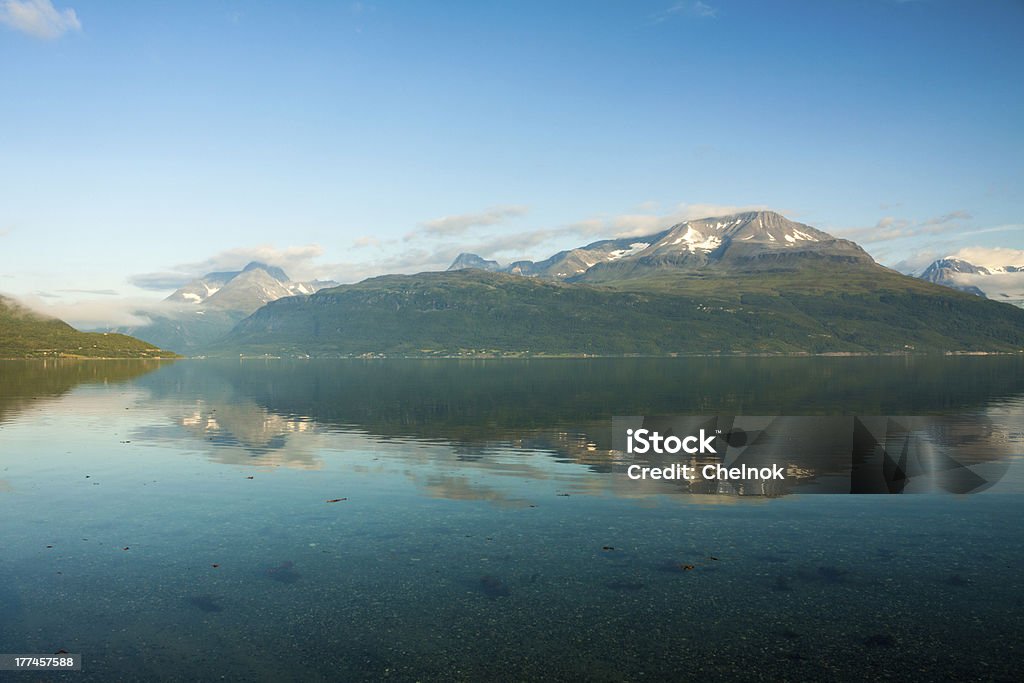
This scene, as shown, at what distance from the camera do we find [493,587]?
2502cm

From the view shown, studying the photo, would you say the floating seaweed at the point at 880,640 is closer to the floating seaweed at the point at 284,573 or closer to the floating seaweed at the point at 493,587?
the floating seaweed at the point at 493,587

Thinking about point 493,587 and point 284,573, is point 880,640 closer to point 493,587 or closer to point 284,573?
point 493,587

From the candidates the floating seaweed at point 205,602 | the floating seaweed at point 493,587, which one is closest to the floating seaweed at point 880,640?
the floating seaweed at point 493,587

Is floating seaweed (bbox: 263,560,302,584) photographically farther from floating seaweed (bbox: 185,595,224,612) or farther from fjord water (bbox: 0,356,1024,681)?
floating seaweed (bbox: 185,595,224,612)

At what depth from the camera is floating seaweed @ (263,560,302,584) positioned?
25.9m

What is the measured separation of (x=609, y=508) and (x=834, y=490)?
1529 centimetres

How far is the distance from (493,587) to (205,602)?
32.6 feet

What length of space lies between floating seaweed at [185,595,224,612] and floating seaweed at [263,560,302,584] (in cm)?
260

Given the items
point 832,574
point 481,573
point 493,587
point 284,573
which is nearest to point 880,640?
point 832,574

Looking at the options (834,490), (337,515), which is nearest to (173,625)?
(337,515)

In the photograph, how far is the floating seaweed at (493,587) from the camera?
2420 centimetres

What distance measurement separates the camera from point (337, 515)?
35.9 metres

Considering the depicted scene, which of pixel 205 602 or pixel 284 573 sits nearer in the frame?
pixel 205 602

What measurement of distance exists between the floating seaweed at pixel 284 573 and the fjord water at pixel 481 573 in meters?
0.13
